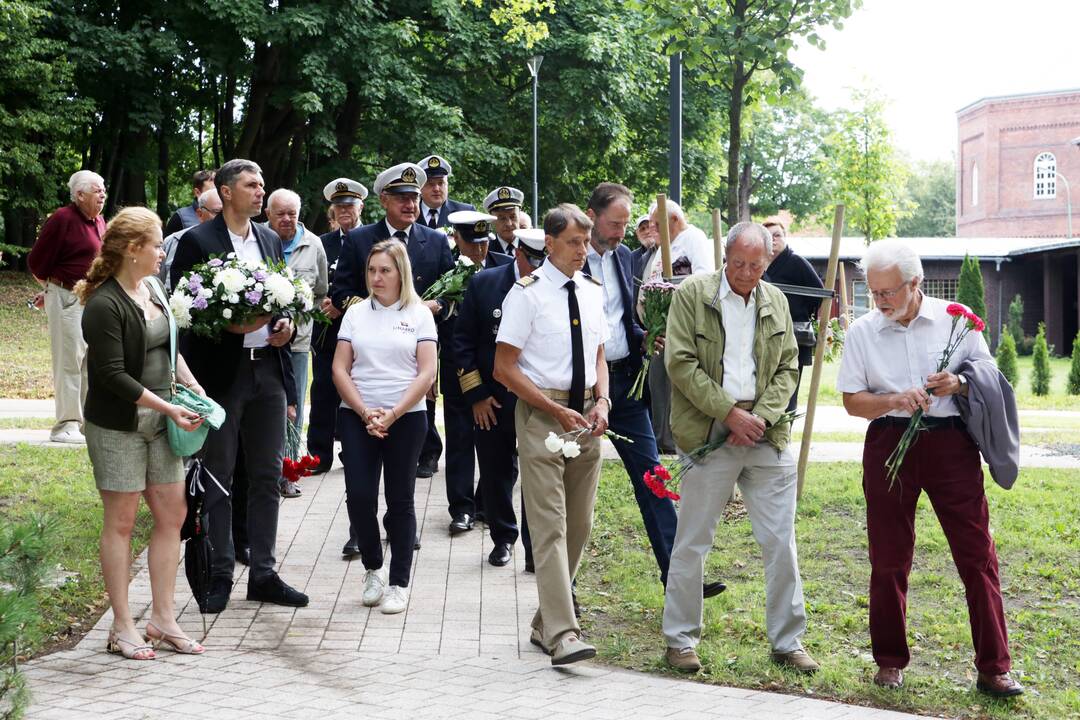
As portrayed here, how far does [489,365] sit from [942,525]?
2.95 meters

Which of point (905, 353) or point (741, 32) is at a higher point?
point (741, 32)

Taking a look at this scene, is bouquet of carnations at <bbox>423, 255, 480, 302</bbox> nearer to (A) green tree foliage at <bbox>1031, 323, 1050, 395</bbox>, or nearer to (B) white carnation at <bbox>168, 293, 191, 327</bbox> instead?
(B) white carnation at <bbox>168, 293, 191, 327</bbox>

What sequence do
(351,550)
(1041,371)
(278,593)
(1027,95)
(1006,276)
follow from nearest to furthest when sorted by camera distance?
(278,593) < (351,550) < (1041,371) < (1006,276) < (1027,95)

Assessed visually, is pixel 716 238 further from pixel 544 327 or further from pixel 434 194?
pixel 544 327

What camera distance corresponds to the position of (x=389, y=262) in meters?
6.75

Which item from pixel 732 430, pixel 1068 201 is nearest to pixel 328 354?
pixel 732 430

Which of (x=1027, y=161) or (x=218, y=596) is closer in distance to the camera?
(x=218, y=596)

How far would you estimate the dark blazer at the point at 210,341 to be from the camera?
6.70 meters

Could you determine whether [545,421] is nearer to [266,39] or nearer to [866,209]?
[266,39]

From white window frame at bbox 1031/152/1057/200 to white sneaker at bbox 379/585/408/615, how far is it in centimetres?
7333

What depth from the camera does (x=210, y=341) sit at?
22.0 ft

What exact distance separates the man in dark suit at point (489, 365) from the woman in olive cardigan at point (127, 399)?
1.87m

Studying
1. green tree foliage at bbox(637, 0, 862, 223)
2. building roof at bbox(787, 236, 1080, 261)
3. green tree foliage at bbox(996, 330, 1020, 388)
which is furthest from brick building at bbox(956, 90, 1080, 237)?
green tree foliage at bbox(637, 0, 862, 223)

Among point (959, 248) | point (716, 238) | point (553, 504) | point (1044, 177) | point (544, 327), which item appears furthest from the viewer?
point (1044, 177)
